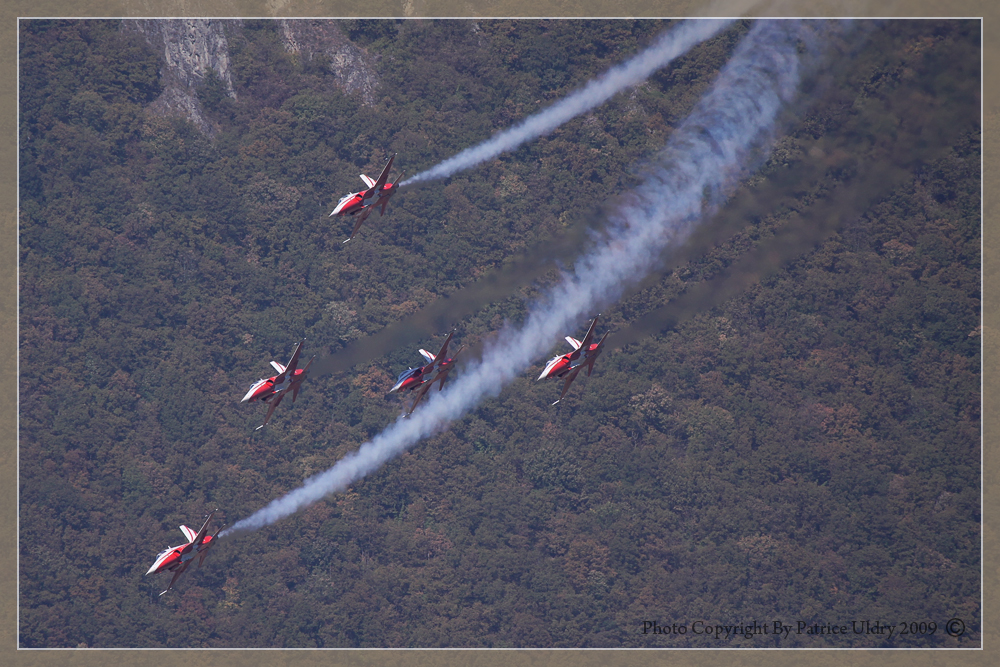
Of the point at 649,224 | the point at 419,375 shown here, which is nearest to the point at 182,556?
the point at 419,375

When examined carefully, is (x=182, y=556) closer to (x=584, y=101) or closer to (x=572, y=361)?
(x=572, y=361)

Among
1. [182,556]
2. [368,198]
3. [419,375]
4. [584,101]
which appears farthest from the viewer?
[584,101]

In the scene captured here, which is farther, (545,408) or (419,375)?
(545,408)

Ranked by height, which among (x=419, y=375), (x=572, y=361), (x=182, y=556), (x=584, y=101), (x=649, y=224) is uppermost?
(x=419, y=375)

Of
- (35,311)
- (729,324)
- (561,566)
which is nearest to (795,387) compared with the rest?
(729,324)

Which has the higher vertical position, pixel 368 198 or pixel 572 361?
pixel 368 198

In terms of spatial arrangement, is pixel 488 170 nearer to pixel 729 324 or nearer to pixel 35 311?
pixel 729 324

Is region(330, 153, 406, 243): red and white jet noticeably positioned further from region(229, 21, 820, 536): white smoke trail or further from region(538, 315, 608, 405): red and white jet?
region(229, 21, 820, 536): white smoke trail
